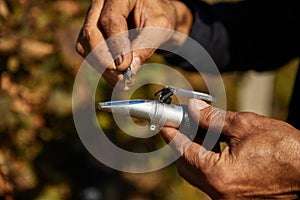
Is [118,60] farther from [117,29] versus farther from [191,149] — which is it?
[191,149]

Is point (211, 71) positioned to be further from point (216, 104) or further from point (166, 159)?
point (166, 159)

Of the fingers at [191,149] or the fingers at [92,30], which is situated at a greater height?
the fingers at [92,30]

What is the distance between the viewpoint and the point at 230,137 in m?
1.28

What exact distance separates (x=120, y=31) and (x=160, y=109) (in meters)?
0.16

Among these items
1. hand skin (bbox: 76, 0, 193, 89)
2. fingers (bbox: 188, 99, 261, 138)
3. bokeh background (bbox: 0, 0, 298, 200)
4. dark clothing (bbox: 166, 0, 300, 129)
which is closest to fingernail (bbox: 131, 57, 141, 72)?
hand skin (bbox: 76, 0, 193, 89)

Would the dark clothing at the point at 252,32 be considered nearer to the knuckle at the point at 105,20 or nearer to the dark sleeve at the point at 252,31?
the dark sleeve at the point at 252,31

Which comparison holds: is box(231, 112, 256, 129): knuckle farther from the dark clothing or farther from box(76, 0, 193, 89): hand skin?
the dark clothing

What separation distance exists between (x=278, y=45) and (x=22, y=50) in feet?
2.07

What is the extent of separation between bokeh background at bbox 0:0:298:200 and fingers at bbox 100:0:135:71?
0.56 meters

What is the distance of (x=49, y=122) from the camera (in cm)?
217

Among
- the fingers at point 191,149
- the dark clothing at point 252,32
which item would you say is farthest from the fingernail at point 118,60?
the dark clothing at point 252,32

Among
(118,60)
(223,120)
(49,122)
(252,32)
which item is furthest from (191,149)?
(49,122)

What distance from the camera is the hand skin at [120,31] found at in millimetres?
1270

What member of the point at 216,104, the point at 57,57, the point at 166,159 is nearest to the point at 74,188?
the point at 166,159
